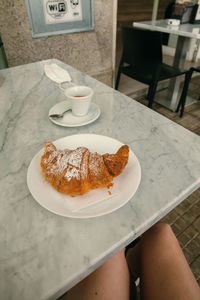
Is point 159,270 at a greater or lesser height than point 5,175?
lesser

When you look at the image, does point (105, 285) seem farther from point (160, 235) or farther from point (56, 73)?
point (56, 73)

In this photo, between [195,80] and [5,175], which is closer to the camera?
[5,175]

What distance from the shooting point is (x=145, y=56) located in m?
1.97

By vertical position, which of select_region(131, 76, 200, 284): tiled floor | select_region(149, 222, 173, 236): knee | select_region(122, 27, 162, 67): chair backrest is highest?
select_region(122, 27, 162, 67): chair backrest

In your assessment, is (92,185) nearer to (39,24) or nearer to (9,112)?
(9,112)

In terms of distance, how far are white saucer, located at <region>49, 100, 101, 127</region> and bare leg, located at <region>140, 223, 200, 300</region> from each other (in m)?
0.49

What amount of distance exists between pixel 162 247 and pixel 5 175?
0.55m

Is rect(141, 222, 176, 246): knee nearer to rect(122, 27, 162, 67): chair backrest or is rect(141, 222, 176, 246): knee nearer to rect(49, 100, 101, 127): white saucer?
rect(49, 100, 101, 127): white saucer

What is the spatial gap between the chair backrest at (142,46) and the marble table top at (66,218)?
3.89 feet

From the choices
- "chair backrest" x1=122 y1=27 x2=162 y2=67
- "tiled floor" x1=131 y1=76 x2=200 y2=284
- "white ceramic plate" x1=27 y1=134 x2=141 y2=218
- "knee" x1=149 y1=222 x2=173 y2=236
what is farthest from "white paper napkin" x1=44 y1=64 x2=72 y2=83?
"tiled floor" x1=131 y1=76 x2=200 y2=284

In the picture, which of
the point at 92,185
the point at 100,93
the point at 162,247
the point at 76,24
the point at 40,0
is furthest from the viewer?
the point at 76,24

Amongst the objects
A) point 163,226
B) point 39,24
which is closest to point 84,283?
point 163,226

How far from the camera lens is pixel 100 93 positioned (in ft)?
3.25

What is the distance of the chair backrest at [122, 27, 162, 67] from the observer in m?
1.78
